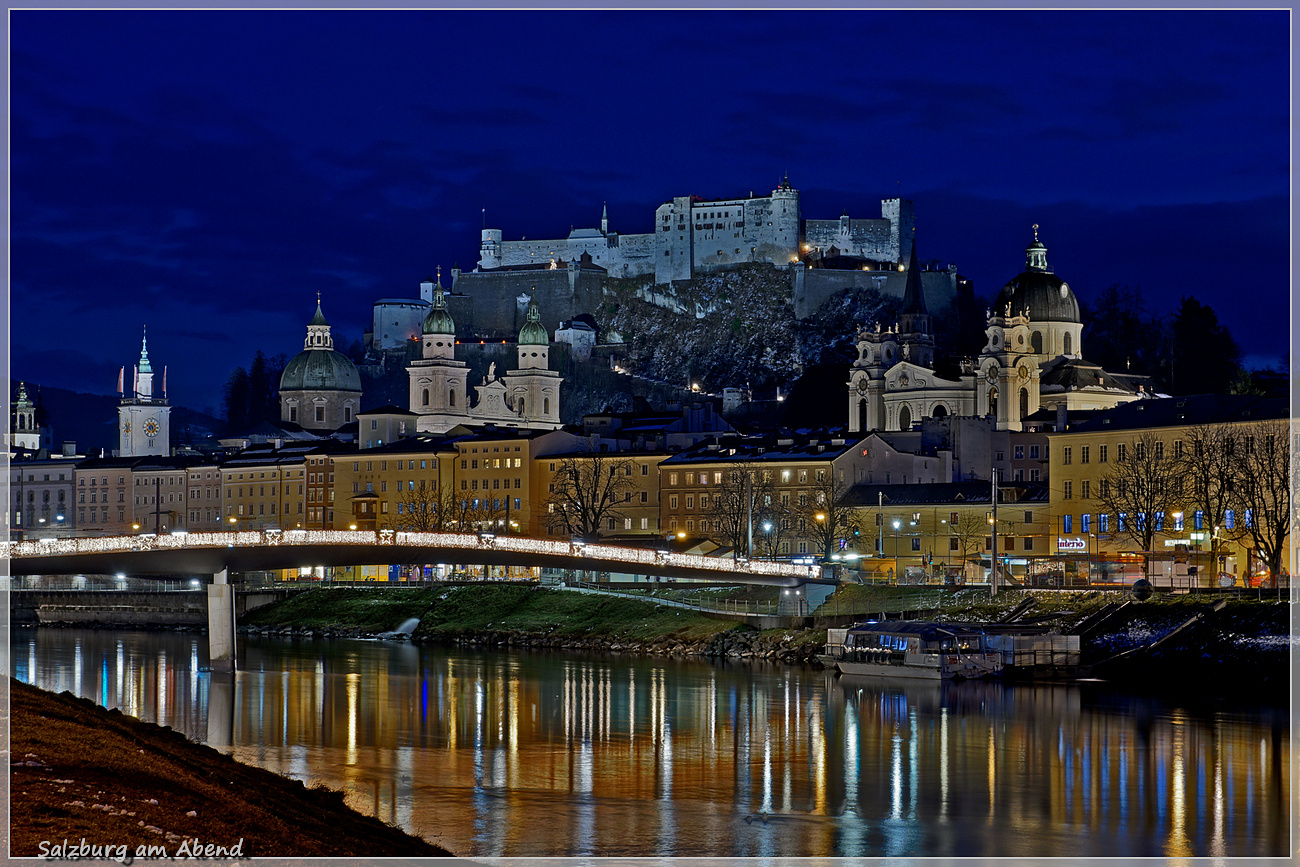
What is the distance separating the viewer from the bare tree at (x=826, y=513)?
84250mm

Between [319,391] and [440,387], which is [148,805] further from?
[319,391]

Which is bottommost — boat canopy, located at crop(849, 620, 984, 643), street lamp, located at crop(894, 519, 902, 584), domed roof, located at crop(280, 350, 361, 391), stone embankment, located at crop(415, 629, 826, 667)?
stone embankment, located at crop(415, 629, 826, 667)

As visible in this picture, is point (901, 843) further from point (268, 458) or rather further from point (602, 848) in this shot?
point (268, 458)

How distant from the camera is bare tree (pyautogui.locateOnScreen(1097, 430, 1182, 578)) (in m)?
71.5

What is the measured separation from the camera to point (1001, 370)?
106938mm

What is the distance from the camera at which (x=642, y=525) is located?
100 m

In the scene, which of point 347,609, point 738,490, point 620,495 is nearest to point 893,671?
point 347,609

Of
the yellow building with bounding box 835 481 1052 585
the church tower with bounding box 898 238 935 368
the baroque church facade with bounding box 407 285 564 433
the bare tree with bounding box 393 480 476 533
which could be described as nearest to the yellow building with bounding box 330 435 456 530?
the bare tree with bounding box 393 480 476 533

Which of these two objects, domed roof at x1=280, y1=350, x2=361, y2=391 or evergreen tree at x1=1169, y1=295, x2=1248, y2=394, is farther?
domed roof at x1=280, y1=350, x2=361, y2=391

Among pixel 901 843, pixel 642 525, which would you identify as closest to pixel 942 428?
pixel 642 525

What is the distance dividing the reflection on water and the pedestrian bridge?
10.4ft

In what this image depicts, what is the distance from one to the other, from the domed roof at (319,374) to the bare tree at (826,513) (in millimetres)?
67849

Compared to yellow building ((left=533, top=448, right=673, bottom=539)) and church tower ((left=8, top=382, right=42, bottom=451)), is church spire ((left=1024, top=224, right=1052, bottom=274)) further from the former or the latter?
church tower ((left=8, top=382, right=42, bottom=451))

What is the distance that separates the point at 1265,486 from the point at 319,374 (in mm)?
97247
